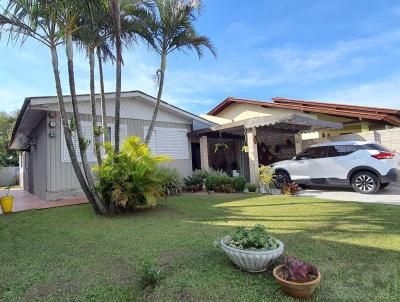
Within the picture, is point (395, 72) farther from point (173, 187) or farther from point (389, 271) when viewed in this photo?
point (389, 271)

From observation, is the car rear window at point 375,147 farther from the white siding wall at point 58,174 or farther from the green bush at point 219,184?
the white siding wall at point 58,174

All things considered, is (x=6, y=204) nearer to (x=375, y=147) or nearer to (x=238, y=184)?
(x=238, y=184)

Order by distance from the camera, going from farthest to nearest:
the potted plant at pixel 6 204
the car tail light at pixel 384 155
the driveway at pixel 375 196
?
the car tail light at pixel 384 155, the driveway at pixel 375 196, the potted plant at pixel 6 204

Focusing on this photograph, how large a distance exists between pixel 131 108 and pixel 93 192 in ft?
18.9

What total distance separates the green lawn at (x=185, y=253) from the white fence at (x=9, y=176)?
21.1m

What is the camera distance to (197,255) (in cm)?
412

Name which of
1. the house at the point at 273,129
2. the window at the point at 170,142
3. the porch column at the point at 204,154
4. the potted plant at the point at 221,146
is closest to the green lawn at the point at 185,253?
the house at the point at 273,129

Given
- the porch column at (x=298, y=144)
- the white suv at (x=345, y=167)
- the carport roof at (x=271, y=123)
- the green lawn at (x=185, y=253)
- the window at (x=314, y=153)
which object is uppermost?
the carport roof at (x=271, y=123)

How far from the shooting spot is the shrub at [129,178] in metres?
7.13

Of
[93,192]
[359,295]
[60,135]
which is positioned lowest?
[359,295]

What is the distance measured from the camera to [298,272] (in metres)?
2.94

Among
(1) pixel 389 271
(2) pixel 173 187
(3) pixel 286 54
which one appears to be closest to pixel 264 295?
(1) pixel 389 271

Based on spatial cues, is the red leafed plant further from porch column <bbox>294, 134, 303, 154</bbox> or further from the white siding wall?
porch column <bbox>294, 134, 303, 154</bbox>

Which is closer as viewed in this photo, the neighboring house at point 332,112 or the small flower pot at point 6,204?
the small flower pot at point 6,204
